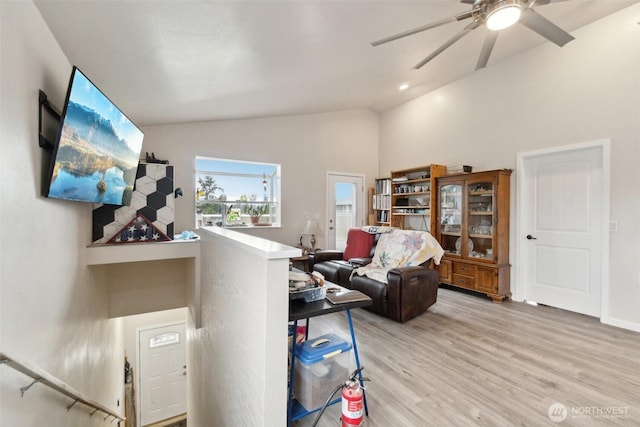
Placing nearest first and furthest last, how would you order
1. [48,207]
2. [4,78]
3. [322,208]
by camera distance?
[4,78] < [48,207] < [322,208]

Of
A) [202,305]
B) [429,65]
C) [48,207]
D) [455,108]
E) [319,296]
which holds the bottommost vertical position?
[202,305]

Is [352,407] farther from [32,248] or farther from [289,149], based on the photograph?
[289,149]

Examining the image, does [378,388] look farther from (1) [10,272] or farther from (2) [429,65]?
(2) [429,65]

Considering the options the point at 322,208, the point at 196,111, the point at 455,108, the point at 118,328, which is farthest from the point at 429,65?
the point at 118,328

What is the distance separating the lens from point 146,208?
279 cm

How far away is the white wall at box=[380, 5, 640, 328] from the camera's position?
9.46ft

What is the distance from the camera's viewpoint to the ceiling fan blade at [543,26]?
6.62 ft

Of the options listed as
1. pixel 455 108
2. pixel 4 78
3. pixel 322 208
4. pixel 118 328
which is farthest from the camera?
pixel 322 208

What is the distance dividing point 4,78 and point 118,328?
11.3ft

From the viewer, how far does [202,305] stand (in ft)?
8.69

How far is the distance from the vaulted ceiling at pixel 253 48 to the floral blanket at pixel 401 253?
7.25ft

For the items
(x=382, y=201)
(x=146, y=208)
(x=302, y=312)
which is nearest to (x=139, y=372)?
(x=146, y=208)

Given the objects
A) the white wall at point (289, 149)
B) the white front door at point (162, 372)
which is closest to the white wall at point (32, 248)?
the white wall at point (289, 149)

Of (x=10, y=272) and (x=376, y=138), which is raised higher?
(x=376, y=138)
